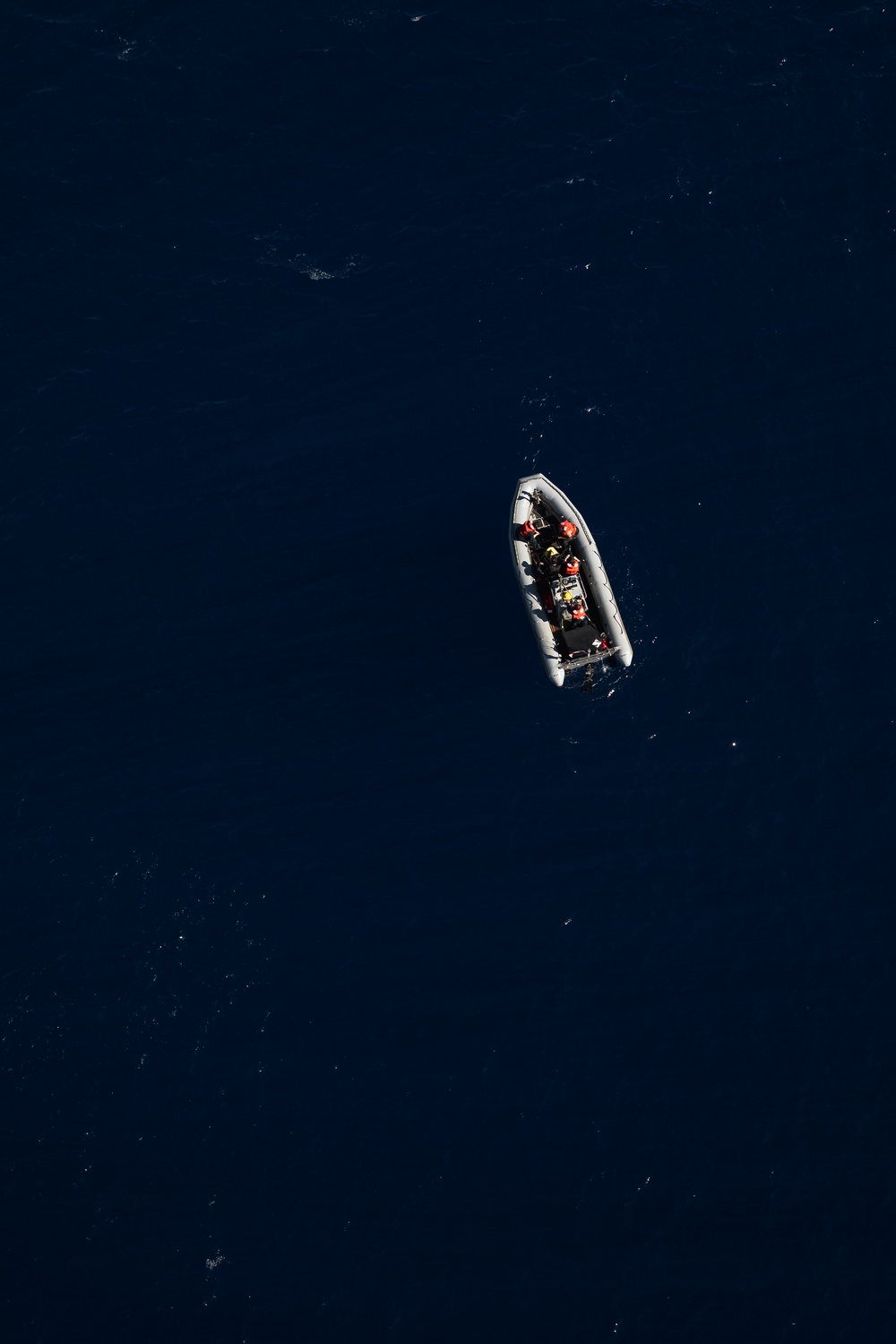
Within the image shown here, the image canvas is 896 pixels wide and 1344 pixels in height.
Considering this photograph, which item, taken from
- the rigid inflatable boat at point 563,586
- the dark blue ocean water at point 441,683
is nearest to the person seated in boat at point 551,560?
the rigid inflatable boat at point 563,586

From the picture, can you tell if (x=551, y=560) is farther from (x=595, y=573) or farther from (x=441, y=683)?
(x=441, y=683)

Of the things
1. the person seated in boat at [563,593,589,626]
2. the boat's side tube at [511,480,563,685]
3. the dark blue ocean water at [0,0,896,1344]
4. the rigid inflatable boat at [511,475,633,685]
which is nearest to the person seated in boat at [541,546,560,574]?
the rigid inflatable boat at [511,475,633,685]

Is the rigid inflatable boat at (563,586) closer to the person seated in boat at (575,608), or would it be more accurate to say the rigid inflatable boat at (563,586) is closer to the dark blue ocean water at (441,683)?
the person seated in boat at (575,608)

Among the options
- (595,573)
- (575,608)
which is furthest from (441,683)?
(595,573)

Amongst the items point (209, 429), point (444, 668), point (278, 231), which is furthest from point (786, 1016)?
point (278, 231)

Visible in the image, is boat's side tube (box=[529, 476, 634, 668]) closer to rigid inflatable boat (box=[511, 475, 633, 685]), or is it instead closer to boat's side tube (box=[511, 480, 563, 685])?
rigid inflatable boat (box=[511, 475, 633, 685])
